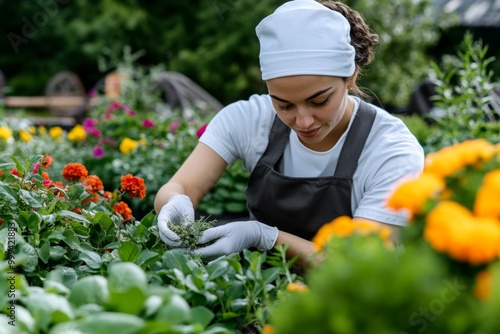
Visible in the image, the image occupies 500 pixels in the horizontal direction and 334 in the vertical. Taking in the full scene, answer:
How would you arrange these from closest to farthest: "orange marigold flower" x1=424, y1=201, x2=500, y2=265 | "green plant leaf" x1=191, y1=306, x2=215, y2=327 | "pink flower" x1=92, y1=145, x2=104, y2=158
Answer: "orange marigold flower" x1=424, y1=201, x2=500, y2=265, "green plant leaf" x1=191, y1=306, x2=215, y2=327, "pink flower" x1=92, y1=145, x2=104, y2=158

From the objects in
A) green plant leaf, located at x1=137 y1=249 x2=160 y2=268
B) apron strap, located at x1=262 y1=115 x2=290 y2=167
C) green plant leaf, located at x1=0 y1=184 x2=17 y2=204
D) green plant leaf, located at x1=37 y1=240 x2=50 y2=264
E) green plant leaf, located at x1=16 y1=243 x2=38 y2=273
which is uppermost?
green plant leaf, located at x1=0 y1=184 x2=17 y2=204

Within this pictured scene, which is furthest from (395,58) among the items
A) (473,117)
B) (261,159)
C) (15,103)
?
(261,159)

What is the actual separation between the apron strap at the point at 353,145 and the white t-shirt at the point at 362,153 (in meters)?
0.01

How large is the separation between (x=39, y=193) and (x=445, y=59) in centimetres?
808

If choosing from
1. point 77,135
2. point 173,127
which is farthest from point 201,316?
point 77,135

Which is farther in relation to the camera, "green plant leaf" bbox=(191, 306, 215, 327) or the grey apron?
the grey apron

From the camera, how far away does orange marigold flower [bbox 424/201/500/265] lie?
710 millimetres

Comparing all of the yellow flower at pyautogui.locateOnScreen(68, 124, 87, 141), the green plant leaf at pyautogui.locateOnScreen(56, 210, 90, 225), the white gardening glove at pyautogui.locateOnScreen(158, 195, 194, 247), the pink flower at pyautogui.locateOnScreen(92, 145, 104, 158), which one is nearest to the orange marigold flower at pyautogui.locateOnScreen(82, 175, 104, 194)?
the white gardening glove at pyautogui.locateOnScreen(158, 195, 194, 247)

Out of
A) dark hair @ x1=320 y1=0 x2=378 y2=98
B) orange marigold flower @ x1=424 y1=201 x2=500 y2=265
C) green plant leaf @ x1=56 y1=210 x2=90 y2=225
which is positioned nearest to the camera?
orange marigold flower @ x1=424 y1=201 x2=500 y2=265

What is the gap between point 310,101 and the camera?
1.78m

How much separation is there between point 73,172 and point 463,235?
4.73 feet

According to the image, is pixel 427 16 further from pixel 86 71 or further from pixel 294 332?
pixel 294 332

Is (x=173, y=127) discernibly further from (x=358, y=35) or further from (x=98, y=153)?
(x=358, y=35)

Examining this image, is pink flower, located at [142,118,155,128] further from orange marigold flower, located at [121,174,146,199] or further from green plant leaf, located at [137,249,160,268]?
green plant leaf, located at [137,249,160,268]
